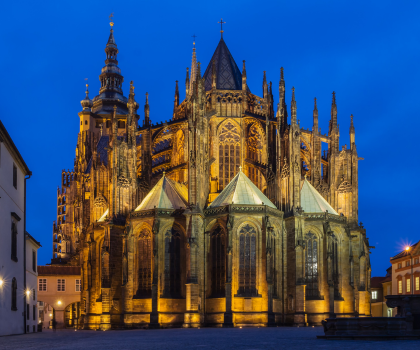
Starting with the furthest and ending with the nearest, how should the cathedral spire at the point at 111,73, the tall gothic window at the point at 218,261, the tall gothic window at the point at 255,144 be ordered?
the cathedral spire at the point at 111,73 → the tall gothic window at the point at 255,144 → the tall gothic window at the point at 218,261

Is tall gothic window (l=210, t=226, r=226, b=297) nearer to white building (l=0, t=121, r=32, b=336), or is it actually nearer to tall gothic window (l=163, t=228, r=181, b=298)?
tall gothic window (l=163, t=228, r=181, b=298)

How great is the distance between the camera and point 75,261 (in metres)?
74.6

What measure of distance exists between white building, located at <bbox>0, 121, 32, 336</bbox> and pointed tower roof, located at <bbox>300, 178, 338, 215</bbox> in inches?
955

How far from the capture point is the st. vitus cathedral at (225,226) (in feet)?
161

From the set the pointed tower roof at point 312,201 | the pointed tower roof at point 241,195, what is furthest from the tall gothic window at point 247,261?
the pointed tower roof at point 312,201

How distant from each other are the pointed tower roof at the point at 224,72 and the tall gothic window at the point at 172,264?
18.4 m

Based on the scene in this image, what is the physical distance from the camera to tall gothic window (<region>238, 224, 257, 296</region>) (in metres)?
48.8

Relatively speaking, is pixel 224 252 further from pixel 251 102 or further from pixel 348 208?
pixel 251 102

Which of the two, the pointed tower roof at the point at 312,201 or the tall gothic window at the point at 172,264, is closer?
the tall gothic window at the point at 172,264

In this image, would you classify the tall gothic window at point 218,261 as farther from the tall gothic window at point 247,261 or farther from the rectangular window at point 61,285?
the rectangular window at point 61,285

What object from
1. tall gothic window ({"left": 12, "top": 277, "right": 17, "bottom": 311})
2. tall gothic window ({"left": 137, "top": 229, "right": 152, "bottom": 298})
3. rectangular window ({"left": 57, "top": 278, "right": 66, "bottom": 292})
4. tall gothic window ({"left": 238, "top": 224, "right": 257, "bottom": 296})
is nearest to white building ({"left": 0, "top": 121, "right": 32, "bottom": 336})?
tall gothic window ({"left": 12, "top": 277, "right": 17, "bottom": 311})

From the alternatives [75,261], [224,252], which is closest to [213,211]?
[224,252]

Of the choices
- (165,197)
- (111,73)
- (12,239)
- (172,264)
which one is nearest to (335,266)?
(172,264)

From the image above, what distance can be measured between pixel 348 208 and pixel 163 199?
17208mm
